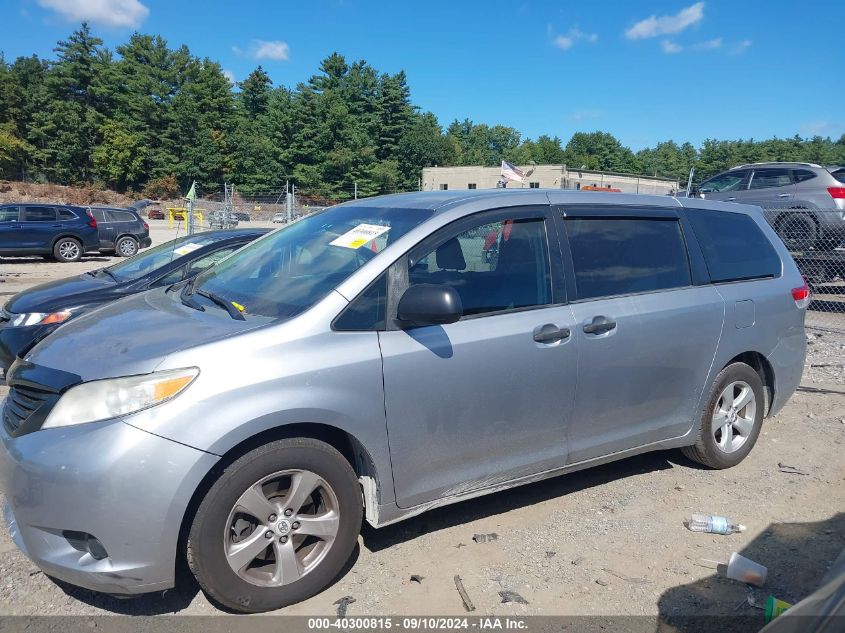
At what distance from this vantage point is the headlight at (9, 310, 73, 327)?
5.91 metres

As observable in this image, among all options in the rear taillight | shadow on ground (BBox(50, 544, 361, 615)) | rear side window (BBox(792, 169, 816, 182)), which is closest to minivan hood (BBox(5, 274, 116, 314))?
shadow on ground (BBox(50, 544, 361, 615))

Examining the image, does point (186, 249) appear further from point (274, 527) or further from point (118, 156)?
point (118, 156)

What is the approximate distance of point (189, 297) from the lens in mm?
3691

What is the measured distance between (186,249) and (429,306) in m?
4.75

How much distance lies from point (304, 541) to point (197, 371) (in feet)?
3.17

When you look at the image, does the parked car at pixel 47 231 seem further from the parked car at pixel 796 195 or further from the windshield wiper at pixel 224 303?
the windshield wiper at pixel 224 303

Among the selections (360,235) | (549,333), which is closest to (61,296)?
(360,235)

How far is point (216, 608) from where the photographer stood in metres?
2.94

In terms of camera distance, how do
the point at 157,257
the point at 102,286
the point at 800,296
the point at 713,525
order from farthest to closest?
the point at 157,257 < the point at 102,286 < the point at 800,296 < the point at 713,525

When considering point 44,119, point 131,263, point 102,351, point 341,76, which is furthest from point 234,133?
point 102,351

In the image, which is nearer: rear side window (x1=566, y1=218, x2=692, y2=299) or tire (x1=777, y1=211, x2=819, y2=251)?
rear side window (x1=566, y1=218, x2=692, y2=299)

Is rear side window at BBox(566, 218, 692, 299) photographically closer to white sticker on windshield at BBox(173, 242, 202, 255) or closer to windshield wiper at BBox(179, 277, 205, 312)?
windshield wiper at BBox(179, 277, 205, 312)

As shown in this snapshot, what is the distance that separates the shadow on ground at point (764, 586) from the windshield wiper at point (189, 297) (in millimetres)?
2746

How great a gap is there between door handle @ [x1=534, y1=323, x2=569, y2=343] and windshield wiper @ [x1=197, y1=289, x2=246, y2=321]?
1542 mm
